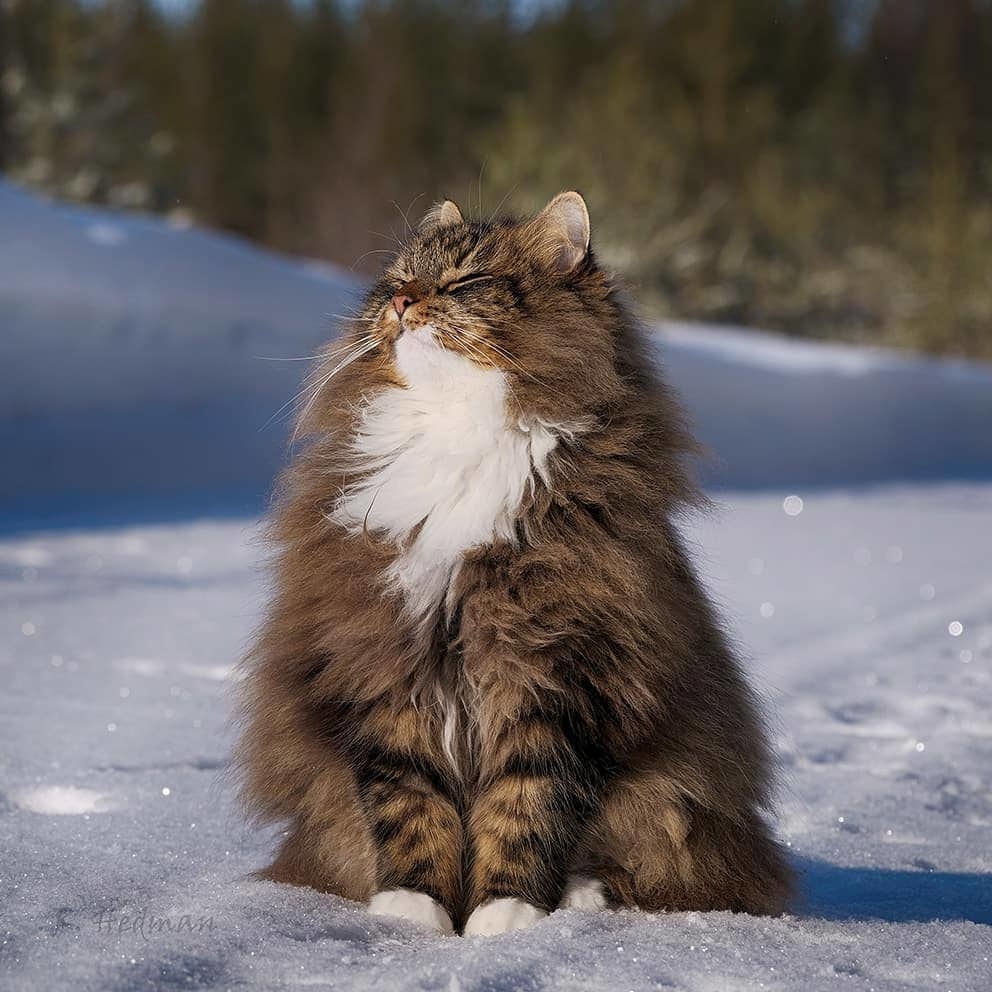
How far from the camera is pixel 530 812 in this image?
5.63 feet

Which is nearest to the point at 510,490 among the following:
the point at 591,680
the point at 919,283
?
Result: the point at 591,680

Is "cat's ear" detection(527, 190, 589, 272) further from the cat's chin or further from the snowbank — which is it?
the snowbank

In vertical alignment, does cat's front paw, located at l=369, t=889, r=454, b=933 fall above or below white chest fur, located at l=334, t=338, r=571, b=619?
A: below

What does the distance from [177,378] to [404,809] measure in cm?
644

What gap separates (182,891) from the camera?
1888 mm

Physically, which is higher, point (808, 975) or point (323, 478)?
point (323, 478)

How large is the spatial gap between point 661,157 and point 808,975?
1430 centimetres

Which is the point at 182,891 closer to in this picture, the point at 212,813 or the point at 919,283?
the point at 212,813

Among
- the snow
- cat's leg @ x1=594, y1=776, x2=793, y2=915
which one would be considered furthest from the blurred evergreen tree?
cat's leg @ x1=594, y1=776, x2=793, y2=915

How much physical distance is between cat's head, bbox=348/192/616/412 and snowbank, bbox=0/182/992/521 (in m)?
3.85

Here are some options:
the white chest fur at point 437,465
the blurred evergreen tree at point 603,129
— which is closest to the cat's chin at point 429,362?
the white chest fur at point 437,465

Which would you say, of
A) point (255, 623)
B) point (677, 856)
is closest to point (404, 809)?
point (677, 856)

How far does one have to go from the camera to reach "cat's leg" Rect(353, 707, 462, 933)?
5.82 ft

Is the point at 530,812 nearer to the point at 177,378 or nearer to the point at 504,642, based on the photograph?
the point at 504,642
